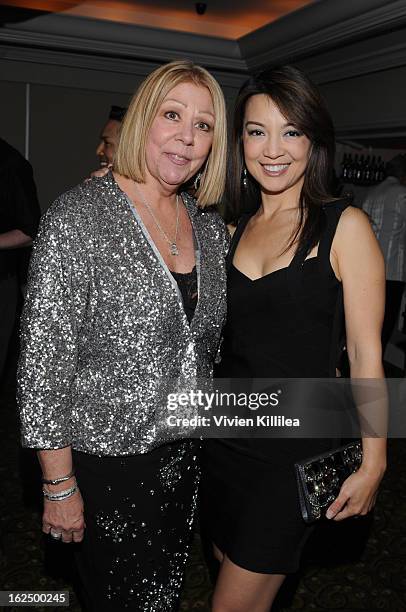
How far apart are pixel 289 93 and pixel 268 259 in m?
0.45

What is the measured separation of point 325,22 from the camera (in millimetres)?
4609

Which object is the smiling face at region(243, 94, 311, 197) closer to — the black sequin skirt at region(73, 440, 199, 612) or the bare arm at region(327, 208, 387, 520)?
the bare arm at region(327, 208, 387, 520)

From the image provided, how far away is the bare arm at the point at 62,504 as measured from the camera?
1480 millimetres

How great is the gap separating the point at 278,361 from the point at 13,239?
87.8 inches

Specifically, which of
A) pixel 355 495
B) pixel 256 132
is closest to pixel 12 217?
pixel 256 132

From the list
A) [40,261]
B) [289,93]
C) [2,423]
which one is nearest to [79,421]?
[40,261]

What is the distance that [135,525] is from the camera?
5.32 feet

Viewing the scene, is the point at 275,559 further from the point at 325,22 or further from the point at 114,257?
the point at 325,22

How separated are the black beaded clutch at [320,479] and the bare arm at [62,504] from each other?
0.57m

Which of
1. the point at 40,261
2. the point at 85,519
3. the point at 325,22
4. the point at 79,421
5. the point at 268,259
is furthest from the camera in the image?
the point at 325,22

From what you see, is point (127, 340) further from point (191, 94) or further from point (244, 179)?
point (244, 179)

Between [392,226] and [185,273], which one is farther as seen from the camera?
[392,226]

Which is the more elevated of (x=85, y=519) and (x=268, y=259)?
(x=268, y=259)

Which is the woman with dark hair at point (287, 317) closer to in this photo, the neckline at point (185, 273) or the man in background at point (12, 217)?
the neckline at point (185, 273)
